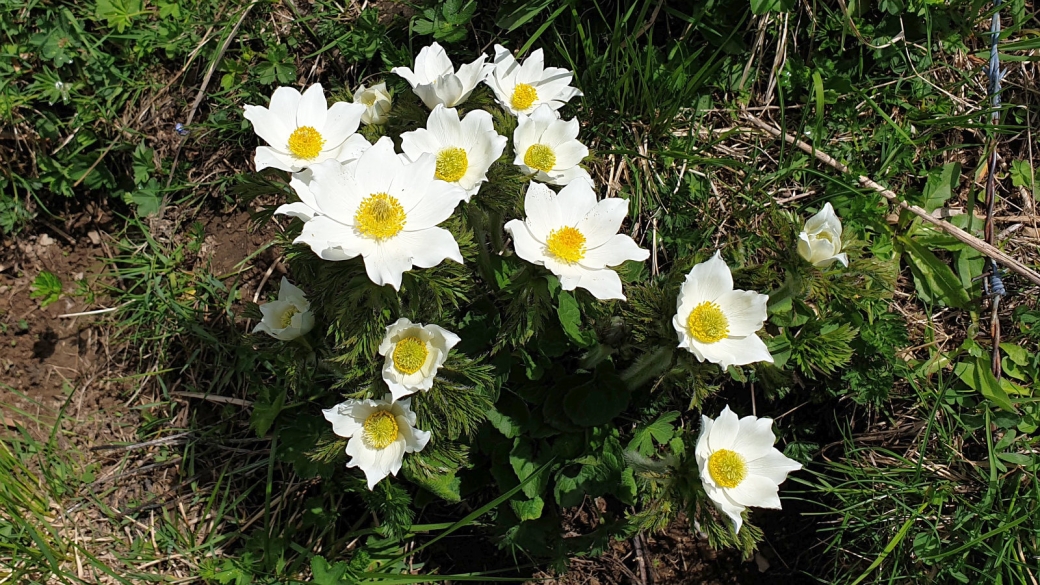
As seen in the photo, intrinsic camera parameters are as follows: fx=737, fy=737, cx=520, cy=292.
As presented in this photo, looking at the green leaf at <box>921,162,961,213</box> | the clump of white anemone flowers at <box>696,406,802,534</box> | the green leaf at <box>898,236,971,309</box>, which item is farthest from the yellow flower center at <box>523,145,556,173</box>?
the green leaf at <box>921,162,961,213</box>

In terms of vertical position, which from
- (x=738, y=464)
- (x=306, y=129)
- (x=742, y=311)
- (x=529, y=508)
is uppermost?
(x=306, y=129)

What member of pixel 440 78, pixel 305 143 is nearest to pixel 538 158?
pixel 440 78

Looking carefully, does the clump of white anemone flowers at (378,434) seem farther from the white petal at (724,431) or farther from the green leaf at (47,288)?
the green leaf at (47,288)

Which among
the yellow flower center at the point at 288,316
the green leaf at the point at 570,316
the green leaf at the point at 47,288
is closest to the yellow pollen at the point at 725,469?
the green leaf at the point at 570,316

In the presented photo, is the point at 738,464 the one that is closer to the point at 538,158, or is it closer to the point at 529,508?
the point at 529,508

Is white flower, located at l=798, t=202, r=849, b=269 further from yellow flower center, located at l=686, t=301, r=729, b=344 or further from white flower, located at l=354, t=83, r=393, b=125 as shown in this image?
white flower, located at l=354, t=83, r=393, b=125

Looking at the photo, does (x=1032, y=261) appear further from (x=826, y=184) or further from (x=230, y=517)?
(x=230, y=517)
